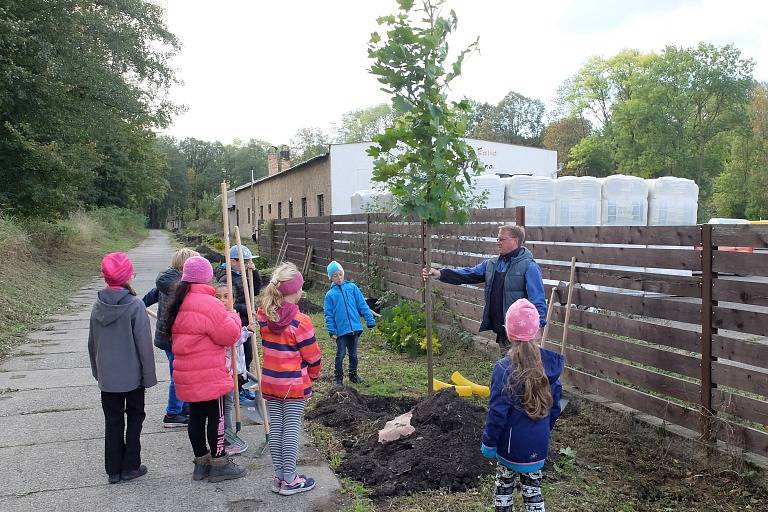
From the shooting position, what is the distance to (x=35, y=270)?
53.7 feet

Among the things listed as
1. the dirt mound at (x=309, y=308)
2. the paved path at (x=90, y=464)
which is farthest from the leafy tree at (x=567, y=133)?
the paved path at (x=90, y=464)

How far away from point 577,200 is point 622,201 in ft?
4.40

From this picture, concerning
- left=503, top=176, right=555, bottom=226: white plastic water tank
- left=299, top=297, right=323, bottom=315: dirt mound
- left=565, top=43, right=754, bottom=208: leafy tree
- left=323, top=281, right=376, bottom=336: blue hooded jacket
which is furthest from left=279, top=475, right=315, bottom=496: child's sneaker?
left=565, top=43, right=754, bottom=208: leafy tree

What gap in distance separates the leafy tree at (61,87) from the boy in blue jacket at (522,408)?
1496 cm

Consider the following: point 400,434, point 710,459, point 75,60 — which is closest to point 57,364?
point 400,434

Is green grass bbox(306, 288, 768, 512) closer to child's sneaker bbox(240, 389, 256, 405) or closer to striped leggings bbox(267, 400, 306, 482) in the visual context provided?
striped leggings bbox(267, 400, 306, 482)

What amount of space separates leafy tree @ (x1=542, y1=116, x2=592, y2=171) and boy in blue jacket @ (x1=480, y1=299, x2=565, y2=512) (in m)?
63.9

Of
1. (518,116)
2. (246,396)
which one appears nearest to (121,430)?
(246,396)

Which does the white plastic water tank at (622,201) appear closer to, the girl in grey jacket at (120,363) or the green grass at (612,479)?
the green grass at (612,479)

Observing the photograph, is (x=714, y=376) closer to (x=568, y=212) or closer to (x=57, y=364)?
(x=57, y=364)

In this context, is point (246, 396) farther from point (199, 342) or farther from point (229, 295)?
point (199, 342)

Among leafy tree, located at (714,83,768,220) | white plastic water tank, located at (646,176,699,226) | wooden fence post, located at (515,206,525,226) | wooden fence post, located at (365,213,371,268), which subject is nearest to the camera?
wooden fence post, located at (515,206,525,226)

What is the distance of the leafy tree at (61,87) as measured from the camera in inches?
619

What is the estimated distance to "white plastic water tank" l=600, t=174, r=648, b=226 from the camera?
14875 mm
